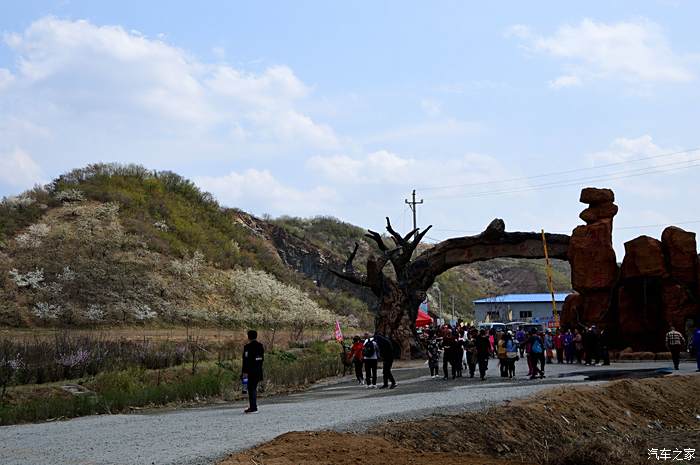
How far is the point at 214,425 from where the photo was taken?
14.2m

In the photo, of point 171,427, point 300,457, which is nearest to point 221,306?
point 171,427

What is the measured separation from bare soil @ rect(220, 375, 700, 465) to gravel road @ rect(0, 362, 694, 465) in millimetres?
843

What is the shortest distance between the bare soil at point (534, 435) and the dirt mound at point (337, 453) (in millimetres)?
14

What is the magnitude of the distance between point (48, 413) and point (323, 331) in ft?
131

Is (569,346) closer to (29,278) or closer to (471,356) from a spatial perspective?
(471,356)

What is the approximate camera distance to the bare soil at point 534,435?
433 inches

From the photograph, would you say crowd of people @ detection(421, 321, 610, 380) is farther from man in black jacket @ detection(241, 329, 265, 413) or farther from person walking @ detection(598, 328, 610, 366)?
man in black jacket @ detection(241, 329, 265, 413)

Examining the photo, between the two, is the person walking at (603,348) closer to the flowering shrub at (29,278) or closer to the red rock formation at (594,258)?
the red rock formation at (594,258)

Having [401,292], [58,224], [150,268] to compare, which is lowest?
[401,292]

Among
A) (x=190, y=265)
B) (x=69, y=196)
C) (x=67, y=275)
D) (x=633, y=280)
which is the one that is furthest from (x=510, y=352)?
(x=69, y=196)

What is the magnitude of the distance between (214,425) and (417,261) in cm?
2454

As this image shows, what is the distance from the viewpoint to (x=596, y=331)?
102 ft

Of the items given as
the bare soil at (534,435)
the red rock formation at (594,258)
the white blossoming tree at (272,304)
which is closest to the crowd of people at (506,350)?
the red rock formation at (594,258)

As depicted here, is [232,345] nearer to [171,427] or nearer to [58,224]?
[171,427]
